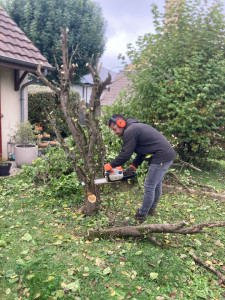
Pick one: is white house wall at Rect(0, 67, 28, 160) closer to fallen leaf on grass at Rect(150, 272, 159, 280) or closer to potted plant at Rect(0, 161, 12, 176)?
potted plant at Rect(0, 161, 12, 176)

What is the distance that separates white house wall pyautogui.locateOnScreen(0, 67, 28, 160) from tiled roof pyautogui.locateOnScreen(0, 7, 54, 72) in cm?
56

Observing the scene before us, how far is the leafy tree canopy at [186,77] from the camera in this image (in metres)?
7.56

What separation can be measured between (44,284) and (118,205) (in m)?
2.29

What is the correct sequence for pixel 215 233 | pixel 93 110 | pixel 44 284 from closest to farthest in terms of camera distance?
pixel 44 284, pixel 93 110, pixel 215 233

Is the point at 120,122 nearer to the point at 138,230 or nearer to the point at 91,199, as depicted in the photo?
the point at 91,199

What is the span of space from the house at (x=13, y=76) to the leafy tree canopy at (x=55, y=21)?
32.0 feet

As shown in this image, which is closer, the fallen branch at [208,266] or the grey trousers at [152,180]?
the fallen branch at [208,266]

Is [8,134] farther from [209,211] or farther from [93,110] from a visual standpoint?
[209,211]

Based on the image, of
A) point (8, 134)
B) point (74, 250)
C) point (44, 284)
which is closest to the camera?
point (44, 284)

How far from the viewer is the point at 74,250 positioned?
11.9 ft

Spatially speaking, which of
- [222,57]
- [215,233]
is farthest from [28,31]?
[215,233]

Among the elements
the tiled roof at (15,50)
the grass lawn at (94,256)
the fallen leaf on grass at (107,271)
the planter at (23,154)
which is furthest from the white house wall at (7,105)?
the fallen leaf on grass at (107,271)

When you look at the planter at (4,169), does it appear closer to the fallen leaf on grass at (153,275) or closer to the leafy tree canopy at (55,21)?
the fallen leaf on grass at (153,275)

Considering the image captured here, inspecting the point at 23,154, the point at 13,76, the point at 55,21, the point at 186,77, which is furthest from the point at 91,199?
the point at 55,21
